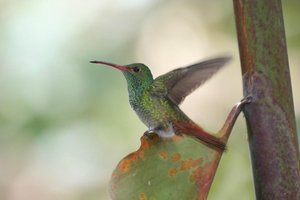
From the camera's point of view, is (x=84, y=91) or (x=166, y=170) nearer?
(x=166, y=170)

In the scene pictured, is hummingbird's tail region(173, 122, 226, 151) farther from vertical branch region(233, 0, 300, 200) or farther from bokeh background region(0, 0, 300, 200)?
bokeh background region(0, 0, 300, 200)

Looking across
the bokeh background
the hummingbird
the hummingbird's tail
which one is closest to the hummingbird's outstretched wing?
the hummingbird

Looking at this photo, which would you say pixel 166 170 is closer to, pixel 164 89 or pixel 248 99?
pixel 248 99

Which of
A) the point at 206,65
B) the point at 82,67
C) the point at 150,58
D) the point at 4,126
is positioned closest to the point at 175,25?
the point at 150,58

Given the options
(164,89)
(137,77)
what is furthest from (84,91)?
(164,89)

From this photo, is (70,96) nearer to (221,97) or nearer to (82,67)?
(82,67)
